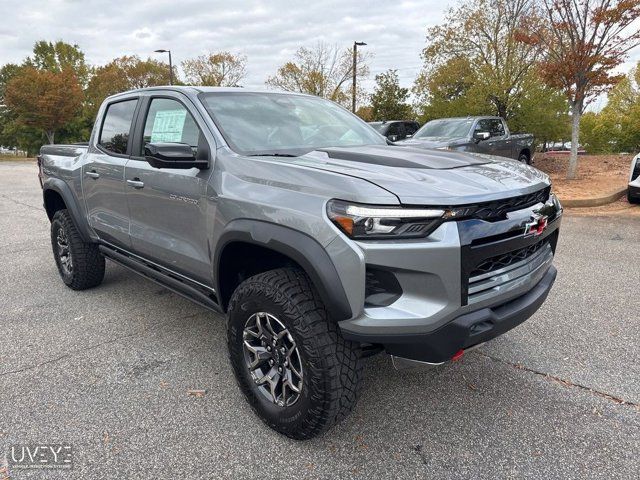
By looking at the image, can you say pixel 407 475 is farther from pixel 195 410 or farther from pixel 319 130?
pixel 319 130

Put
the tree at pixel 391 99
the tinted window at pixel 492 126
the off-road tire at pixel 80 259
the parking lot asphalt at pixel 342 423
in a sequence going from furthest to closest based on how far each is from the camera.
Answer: the tree at pixel 391 99 → the tinted window at pixel 492 126 → the off-road tire at pixel 80 259 → the parking lot asphalt at pixel 342 423

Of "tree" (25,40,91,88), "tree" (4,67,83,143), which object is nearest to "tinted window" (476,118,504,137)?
"tree" (4,67,83,143)

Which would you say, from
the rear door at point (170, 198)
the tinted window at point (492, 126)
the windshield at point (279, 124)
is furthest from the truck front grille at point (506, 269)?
the tinted window at point (492, 126)

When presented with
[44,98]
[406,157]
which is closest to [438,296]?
[406,157]

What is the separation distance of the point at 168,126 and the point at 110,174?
843 mm

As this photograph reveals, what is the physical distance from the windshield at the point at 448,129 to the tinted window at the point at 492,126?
0.81ft

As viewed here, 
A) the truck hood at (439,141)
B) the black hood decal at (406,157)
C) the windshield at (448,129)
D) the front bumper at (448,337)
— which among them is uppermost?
the windshield at (448,129)

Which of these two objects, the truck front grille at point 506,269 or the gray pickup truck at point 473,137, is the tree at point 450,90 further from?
the truck front grille at point 506,269

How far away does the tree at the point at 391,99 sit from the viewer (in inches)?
937

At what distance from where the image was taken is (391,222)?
2.01 metres

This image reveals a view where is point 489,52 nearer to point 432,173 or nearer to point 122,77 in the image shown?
point 432,173

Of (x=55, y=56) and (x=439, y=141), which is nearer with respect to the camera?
(x=439, y=141)

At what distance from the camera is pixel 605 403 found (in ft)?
8.73

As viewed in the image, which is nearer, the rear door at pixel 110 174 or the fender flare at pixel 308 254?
the fender flare at pixel 308 254
